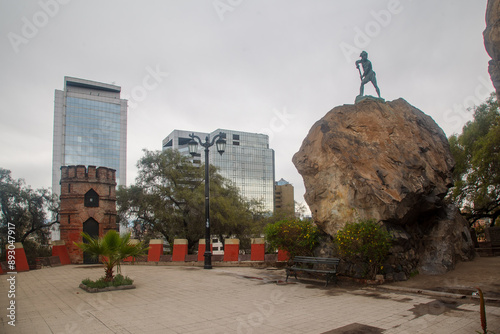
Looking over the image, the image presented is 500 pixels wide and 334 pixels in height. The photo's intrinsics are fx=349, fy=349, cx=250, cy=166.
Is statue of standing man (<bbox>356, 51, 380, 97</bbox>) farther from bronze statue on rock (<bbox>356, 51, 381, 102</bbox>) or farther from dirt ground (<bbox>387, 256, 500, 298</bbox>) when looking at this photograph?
dirt ground (<bbox>387, 256, 500, 298</bbox>)

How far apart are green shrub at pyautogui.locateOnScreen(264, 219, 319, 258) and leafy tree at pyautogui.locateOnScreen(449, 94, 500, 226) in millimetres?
13802

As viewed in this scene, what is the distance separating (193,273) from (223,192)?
14.6 m

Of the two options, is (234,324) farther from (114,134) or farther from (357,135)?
(114,134)

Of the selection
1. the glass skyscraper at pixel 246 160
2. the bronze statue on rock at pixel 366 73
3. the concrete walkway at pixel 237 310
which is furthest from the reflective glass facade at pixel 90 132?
the concrete walkway at pixel 237 310

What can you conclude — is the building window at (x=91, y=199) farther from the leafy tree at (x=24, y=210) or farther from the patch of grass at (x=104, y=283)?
the patch of grass at (x=104, y=283)

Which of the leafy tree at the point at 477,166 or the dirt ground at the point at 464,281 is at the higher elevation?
the leafy tree at the point at 477,166

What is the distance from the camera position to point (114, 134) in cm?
10169

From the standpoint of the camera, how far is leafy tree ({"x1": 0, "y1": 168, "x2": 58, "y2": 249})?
23875mm

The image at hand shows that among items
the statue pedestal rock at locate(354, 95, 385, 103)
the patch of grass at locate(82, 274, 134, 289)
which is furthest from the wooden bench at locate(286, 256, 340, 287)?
the statue pedestal rock at locate(354, 95, 385, 103)

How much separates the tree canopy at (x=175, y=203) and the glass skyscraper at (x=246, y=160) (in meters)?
68.1

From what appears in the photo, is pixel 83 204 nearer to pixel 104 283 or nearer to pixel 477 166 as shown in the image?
pixel 104 283

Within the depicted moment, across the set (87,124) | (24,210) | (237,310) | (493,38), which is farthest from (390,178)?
(87,124)

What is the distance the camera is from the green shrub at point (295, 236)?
11.8 m

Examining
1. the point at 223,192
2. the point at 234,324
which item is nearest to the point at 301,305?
the point at 234,324
